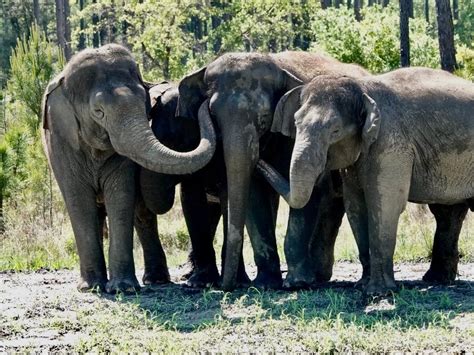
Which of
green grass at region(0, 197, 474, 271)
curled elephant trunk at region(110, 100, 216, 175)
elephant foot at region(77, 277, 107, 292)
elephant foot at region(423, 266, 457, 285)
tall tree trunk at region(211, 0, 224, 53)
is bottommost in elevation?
green grass at region(0, 197, 474, 271)

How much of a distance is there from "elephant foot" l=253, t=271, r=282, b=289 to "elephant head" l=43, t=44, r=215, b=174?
143 cm

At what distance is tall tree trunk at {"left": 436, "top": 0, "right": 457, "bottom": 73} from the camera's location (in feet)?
66.8

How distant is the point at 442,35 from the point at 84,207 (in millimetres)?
10973

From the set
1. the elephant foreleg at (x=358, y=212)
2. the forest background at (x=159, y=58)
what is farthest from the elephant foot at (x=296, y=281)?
the forest background at (x=159, y=58)

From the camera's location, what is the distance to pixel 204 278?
11719 mm

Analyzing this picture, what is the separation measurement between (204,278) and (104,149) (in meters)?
1.76

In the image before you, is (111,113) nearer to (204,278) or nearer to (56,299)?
(56,299)

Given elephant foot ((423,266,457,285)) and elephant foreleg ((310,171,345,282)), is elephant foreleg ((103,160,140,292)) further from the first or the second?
elephant foot ((423,266,457,285))

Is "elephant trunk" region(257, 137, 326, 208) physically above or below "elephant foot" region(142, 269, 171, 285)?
above

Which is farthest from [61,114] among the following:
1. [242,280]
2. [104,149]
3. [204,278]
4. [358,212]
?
[358,212]

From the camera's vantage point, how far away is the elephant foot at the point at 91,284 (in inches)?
447

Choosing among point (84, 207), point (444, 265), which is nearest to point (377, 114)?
point (444, 265)

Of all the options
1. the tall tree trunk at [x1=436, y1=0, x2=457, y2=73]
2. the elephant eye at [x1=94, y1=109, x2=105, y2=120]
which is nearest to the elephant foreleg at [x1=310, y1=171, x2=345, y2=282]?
the elephant eye at [x1=94, y1=109, x2=105, y2=120]

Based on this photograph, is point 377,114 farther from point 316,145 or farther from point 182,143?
point 182,143
